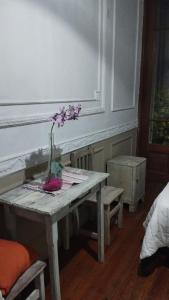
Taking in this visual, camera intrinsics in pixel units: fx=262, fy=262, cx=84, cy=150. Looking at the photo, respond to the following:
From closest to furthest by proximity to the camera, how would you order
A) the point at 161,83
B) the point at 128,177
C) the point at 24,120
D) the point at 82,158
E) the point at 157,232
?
the point at 24,120
the point at 157,232
the point at 82,158
the point at 128,177
the point at 161,83

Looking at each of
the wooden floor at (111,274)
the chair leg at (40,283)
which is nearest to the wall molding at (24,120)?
the chair leg at (40,283)

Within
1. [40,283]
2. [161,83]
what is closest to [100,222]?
[40,283]

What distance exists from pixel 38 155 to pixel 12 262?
858mm

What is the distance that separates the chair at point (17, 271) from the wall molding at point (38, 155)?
487 millimetres

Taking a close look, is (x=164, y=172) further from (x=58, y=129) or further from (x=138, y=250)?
(x=58, y=129)

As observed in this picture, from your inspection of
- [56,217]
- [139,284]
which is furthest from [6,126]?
[139,284]

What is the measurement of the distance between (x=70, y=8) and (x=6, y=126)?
1139 millimetres

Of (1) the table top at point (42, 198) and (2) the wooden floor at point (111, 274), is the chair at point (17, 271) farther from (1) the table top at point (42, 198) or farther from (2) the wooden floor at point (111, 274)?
(2) the wooden floor at point (111, 274)

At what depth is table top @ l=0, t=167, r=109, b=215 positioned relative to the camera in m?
1.43

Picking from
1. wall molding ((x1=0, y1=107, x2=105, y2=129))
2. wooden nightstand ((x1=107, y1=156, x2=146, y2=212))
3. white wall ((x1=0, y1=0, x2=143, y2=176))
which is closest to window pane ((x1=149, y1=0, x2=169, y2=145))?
white wall ((x1=0, y1=0, x2=143, y2=176))

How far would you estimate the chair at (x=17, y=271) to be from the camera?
1177 millimetres

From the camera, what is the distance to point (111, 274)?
2.04m

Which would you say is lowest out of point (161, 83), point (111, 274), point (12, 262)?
point (111, 274)

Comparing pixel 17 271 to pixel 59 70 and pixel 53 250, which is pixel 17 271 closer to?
pixel 53 250
